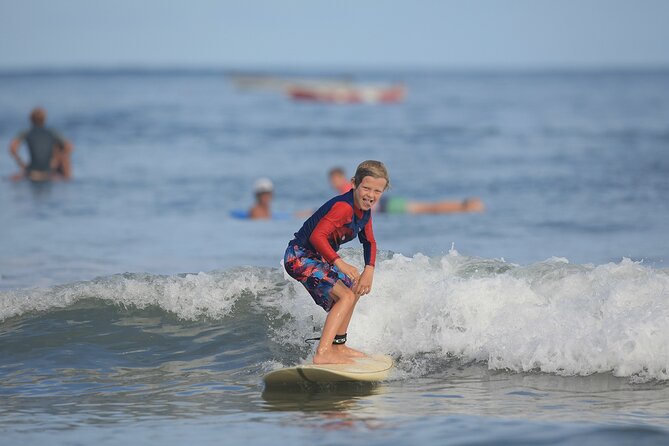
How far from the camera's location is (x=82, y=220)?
1698 centimetres

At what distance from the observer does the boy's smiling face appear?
23.6ft

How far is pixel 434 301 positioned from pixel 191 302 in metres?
2.56

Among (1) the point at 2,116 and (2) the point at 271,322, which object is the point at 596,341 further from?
(1) the point at 2,116

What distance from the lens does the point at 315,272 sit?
294 inches

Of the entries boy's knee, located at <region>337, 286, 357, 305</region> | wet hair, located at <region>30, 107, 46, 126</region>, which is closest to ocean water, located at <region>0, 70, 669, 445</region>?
boy's knee, located at <region>337, 286, 357, 305</region>

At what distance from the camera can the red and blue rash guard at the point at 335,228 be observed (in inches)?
286

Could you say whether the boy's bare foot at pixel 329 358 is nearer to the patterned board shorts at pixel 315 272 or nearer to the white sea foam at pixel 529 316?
the patterned board shorts at pixel 315 272

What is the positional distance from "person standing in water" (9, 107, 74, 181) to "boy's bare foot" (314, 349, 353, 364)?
598 inches

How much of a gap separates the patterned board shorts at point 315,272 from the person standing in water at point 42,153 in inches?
591

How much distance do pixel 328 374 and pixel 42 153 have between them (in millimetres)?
15857

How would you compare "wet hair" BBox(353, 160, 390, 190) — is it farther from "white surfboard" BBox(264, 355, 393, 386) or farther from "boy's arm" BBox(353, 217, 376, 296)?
"white surfboard" BBox(264, 355, 393, 386)

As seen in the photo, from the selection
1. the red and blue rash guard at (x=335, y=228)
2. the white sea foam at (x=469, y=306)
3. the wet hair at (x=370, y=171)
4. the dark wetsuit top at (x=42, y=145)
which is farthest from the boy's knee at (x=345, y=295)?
the dark wetsuit top at (x=42, y=145)

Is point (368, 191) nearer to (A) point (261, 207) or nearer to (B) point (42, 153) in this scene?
(A) point (261, 207)

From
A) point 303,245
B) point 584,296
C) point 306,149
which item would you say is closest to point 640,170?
point 306,149
